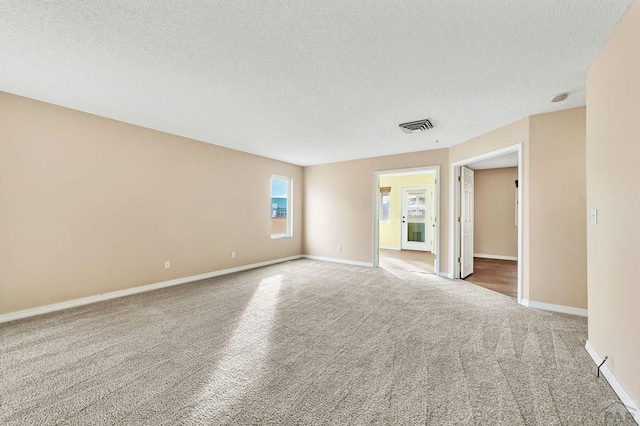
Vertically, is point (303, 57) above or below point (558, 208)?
above

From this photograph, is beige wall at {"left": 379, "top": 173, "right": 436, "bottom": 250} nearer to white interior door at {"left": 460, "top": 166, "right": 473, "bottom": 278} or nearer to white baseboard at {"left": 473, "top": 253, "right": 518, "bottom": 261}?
white baseboard at {"left": 473, "top": 253, "right": 518, "bottom": 261}

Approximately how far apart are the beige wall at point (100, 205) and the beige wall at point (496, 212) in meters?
6.50

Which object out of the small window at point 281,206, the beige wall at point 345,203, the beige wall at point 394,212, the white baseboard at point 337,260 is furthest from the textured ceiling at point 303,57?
A: the beige wall at point 394,212

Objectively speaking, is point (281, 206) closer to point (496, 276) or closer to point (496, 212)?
point (496, 276)

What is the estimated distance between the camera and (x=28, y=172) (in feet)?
9.83

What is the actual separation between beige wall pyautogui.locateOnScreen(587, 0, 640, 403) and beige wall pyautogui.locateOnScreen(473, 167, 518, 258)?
5360 mm

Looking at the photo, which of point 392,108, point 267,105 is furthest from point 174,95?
point 392,108

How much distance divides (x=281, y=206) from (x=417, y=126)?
3.94 metres

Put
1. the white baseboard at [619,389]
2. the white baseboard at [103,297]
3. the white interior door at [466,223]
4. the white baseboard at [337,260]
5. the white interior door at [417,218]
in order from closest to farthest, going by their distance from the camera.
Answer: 1. the white baseboard at [619,389]
2. the white baseboard at [103,297]
3. the white interior door at [466,223]
4. the white baseboard at [337,260]
5. the white interior door at [417,218]

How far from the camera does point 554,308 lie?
3.21 meters

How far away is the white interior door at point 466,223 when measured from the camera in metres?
4.96

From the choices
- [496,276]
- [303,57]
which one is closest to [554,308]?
[496,276]

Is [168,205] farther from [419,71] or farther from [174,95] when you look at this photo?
[419,71]

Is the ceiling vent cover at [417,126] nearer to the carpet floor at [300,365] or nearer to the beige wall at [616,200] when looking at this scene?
Answer: the beige wall at [616,200]
